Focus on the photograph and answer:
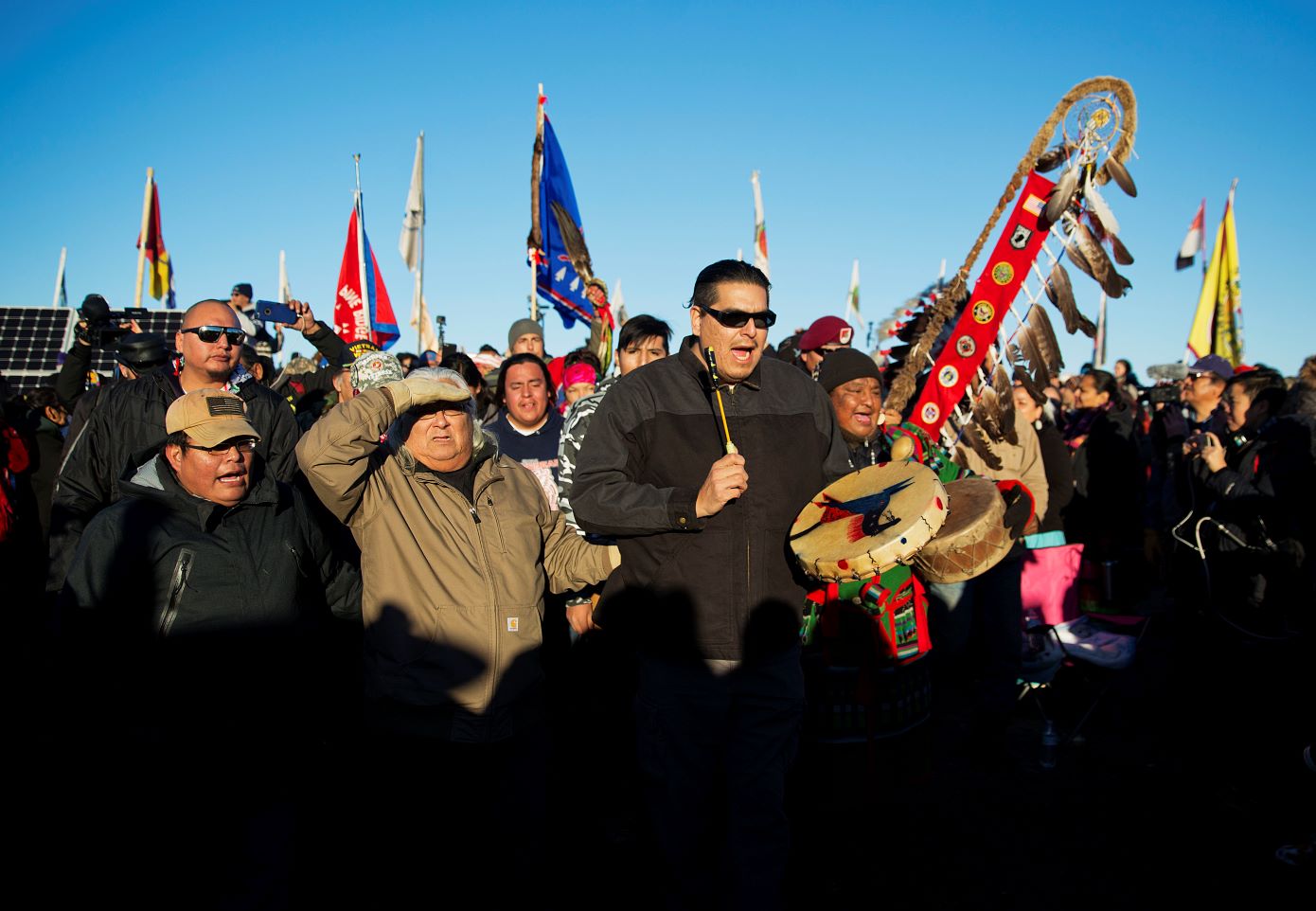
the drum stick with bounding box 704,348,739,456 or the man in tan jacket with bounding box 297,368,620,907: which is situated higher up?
the drum stick with bounding box 704,348,739,456

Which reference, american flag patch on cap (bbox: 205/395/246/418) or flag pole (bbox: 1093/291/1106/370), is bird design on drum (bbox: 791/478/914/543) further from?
flag pole (bbox: 1093/291/1106/370)

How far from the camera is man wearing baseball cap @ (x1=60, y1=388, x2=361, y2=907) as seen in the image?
2.66 metres

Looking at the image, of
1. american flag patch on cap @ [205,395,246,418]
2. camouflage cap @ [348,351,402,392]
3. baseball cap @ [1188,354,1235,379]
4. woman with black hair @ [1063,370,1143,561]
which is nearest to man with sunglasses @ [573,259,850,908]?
american flag patch on cap @ [205,395,246,418]

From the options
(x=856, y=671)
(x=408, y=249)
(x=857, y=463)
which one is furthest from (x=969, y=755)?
(x=408, y=249)

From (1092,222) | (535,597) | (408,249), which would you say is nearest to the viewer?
(535,597)

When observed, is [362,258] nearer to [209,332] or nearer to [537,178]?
[537,178]

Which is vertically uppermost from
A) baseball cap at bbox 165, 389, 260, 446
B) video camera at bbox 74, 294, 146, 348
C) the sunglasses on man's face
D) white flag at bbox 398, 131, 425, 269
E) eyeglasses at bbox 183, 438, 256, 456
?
white flag at bbox 398, 131, 425, 269

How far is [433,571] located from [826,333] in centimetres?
331

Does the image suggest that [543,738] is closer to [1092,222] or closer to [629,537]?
[629,537]

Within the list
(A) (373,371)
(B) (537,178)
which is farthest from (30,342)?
(A) (373,371)

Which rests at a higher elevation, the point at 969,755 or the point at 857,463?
the point at 857,463

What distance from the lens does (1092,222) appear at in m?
4.77

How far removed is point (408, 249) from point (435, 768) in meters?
11.6

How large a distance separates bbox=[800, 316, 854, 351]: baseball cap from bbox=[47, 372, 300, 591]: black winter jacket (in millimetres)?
3165
